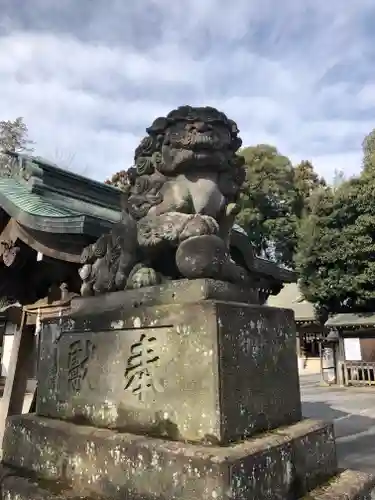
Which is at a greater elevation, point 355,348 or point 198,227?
point 198,227

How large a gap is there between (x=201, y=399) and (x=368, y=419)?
7.91 meters

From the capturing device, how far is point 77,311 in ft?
8.70

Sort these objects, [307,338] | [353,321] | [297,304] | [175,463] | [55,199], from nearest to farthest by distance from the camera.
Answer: [175,463]
[55,199]
[353,321]
[307,338]
[297,304]

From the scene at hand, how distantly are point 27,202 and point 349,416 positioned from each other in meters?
7.81

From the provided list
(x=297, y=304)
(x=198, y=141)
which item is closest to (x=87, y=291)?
(x=198, y=141)

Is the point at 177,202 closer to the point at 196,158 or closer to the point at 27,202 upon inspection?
the point at 196,158

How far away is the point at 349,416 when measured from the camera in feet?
28.8

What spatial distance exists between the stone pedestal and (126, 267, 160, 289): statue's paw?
0.22ft

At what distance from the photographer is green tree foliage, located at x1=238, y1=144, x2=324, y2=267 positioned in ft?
81.3

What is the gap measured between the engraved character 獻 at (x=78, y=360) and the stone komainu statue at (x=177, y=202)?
0.35 meters

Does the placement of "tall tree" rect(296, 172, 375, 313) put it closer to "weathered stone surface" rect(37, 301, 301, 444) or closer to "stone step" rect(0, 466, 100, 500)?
"weathered stone surface" rect(37, 301, 301, 444)

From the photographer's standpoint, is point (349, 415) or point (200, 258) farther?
point (349, 415)

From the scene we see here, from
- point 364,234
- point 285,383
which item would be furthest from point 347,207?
point 285,383

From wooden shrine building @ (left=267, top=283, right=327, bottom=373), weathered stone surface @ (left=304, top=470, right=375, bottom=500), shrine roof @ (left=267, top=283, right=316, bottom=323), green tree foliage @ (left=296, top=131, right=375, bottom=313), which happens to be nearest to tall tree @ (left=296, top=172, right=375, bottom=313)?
green tree foliage @ (left=296, top=131, right=375, bottom=313)
